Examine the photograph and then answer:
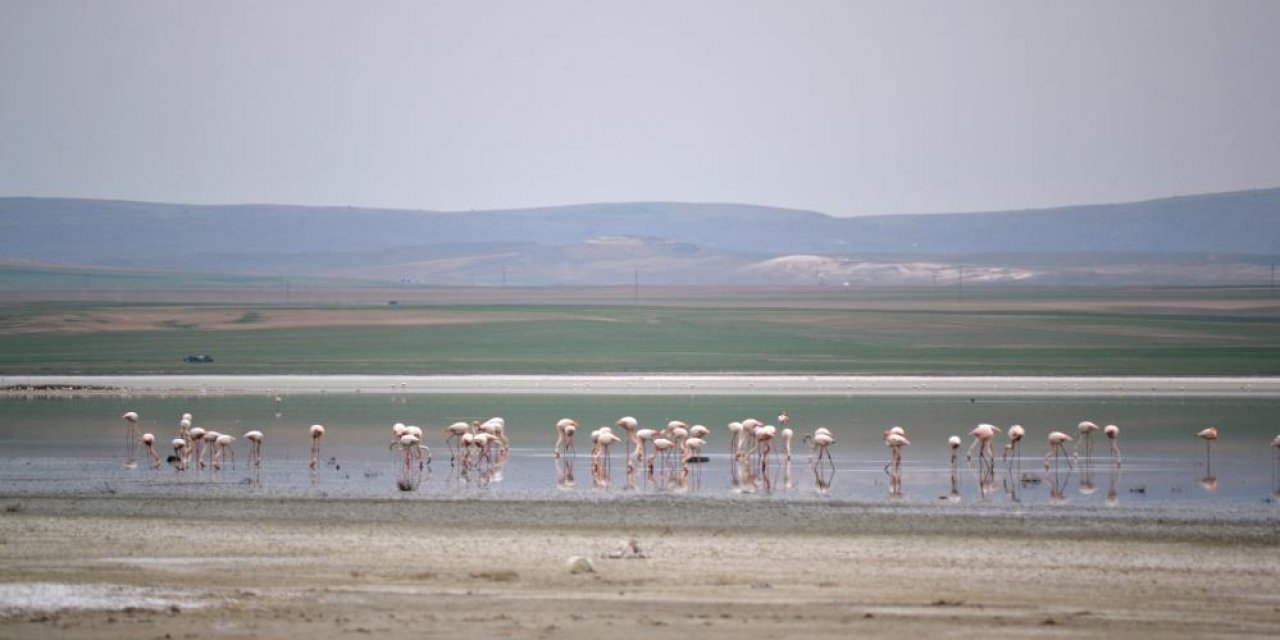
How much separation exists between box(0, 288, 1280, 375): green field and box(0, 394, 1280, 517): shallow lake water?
44.4ft

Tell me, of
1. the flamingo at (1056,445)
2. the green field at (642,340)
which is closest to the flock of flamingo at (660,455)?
the flamingo at (1056,445)

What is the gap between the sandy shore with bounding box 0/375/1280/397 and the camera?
43.4m

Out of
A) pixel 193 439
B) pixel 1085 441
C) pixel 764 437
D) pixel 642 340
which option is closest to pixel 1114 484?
pixel 764 437

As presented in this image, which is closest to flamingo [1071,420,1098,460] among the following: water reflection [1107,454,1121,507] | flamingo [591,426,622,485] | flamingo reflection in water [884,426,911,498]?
water reflection [1107,454,1121,507]

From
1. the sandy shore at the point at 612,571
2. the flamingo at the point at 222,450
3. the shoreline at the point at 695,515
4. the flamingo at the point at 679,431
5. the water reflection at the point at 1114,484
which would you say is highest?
the flamingo at the point at 679,431

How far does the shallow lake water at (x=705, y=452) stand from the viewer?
21844mm

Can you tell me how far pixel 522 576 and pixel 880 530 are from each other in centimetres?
483

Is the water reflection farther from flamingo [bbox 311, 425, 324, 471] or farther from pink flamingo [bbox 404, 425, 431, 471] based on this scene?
flamingo [bbox 311, 425, 324, 471]

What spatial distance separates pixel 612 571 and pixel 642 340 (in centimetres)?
5155

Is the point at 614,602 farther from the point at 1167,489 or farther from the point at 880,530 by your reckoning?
the point at 1167,489

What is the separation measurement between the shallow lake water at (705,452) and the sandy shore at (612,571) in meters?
1.85

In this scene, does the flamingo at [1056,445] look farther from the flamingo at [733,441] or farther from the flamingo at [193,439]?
the flamingo at [193,439]

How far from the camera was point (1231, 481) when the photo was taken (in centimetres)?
2289

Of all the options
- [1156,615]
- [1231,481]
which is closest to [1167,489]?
[1231,481]
